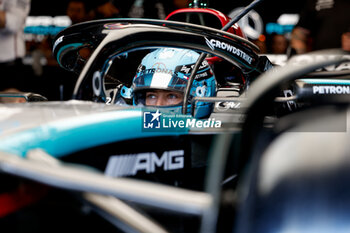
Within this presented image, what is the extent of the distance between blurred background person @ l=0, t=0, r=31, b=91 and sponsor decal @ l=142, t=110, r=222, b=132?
2189 millimetres

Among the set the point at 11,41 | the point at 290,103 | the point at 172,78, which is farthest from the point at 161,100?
the point at 11,41

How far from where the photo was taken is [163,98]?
1.61 meters

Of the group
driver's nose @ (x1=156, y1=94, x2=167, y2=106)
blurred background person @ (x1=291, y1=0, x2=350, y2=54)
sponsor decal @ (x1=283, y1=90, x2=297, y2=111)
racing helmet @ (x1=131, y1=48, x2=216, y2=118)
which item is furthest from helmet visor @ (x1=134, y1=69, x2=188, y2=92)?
blurred background person @ (x1=291, y1=0, x2=350, y2=54)

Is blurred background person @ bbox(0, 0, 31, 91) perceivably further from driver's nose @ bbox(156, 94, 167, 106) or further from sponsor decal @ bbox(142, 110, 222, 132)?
sponsor decal @ bbox(142, 110, 222, 132)

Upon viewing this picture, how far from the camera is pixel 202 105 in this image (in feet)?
4.44

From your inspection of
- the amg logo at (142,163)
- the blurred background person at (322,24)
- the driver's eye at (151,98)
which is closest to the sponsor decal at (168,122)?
the amg logo at (142,163)

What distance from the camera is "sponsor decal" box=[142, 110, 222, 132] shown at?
69 cm

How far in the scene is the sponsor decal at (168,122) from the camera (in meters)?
0.69

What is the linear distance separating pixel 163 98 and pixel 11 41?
182 cm

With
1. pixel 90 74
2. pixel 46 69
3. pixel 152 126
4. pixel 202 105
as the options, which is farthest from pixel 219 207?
pixel 46 69

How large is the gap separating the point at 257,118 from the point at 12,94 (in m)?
1.05

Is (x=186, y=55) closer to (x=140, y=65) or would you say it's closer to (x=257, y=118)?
(x=140, y=65)

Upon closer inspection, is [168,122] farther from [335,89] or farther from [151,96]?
[151,96]

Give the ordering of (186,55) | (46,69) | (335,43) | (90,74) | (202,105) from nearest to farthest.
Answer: (90,74) → (202,105) → (186,55) → (335,43) → (46,69)
